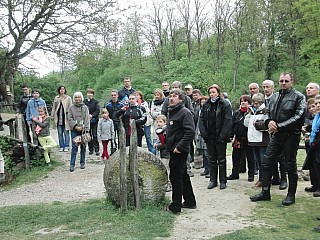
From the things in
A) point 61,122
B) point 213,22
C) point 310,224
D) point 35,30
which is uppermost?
point 213,22

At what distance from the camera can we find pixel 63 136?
12523 mm

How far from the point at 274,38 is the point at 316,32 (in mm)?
4833

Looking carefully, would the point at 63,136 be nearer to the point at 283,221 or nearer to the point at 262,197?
the point at 262,197

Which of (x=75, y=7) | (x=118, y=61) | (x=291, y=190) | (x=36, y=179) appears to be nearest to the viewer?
(x=291, y=190)

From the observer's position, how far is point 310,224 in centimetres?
542

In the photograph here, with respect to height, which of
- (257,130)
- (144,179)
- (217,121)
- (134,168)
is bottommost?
(144,179)

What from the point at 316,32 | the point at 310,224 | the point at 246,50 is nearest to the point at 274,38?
the point at 246,50

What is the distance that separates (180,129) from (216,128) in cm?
151

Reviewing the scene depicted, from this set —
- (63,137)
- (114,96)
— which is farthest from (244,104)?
(63,137)

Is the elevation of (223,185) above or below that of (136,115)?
below

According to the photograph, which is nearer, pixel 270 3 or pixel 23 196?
pixel 23 196

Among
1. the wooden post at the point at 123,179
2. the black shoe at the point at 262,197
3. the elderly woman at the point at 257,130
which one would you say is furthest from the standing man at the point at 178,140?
the elderly woman at the point at 257,130

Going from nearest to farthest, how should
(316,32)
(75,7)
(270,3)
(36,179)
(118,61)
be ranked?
(36,179) < (75,7) < (316,32) < (270,3) < (118,61)

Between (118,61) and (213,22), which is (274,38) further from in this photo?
(118,61)
